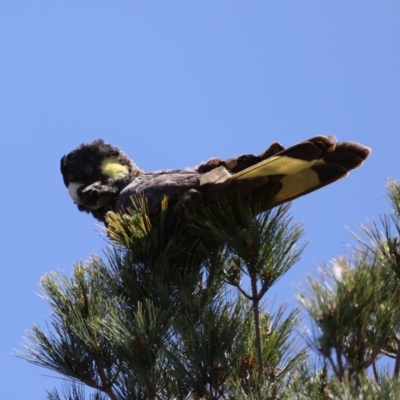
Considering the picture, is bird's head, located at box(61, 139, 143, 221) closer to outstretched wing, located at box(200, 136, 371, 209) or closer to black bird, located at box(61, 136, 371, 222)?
black bird, located at box(61, 136, 371, 222)

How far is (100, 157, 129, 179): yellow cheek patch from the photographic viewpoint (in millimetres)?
4465

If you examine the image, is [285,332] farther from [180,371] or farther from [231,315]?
[180,371]

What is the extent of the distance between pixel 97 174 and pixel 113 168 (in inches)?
3.0

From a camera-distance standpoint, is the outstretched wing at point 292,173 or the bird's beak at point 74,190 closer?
the outstretched wing at point 292,173

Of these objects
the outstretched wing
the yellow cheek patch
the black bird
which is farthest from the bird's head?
the outstretched wing

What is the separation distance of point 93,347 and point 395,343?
3.36 feet

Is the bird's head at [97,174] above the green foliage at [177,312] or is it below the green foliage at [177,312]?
above

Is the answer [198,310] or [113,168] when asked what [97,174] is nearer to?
[113,168]

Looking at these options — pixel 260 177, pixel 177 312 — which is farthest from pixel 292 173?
pixel 177 312

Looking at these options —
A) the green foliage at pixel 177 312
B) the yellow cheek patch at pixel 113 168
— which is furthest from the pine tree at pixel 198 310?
the yellow cheek patch at pixel 113 168

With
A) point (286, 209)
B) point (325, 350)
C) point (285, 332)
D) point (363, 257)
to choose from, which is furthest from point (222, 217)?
point (325, 350)

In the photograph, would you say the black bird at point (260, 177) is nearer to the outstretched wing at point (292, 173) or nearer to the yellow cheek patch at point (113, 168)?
the outstretched wing at point (292, 173)

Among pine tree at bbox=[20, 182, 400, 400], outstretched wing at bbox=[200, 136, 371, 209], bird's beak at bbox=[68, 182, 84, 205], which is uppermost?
bird's beak at bbox=[68, 182, 84, 205]

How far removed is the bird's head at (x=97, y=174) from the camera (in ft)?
14.4
